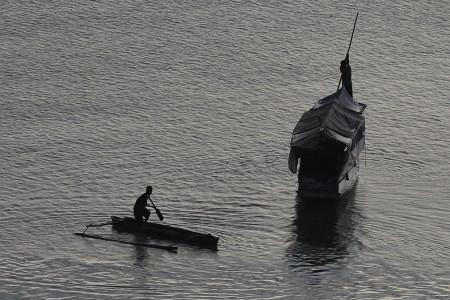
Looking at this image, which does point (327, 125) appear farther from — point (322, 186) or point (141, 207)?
point (141, 207)

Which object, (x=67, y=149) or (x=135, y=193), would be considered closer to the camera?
(x=135, y=193)

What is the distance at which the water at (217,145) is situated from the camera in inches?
1964

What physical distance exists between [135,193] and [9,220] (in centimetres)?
693

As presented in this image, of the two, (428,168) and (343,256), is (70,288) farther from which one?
(428,168)

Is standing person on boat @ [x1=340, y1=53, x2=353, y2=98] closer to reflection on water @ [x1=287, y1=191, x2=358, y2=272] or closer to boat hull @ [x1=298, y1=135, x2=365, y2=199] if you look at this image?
reflection on water @ [x1=287, y1=191, x2=358, y2=272]

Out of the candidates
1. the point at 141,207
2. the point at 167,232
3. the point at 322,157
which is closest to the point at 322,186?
the point at 322,157

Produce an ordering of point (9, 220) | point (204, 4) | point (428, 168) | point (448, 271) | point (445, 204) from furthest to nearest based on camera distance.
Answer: point (204, 4)
point (428, 168)
point (445, 204)
point (9, 220)
point (448, 271)

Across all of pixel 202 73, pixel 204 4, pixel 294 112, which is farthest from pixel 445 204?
pixel 204 4

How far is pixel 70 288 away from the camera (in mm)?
47531

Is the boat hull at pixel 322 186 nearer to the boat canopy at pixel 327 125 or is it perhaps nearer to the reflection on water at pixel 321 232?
the reflection on water at pixel 321 232

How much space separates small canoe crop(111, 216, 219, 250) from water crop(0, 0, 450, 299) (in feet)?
1.83

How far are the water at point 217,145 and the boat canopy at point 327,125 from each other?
2.88m

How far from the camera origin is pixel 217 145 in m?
68.2

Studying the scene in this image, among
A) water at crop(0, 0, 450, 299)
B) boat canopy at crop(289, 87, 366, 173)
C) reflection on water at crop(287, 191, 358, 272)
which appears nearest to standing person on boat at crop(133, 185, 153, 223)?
water at crop(0, 0, 450, 299)
